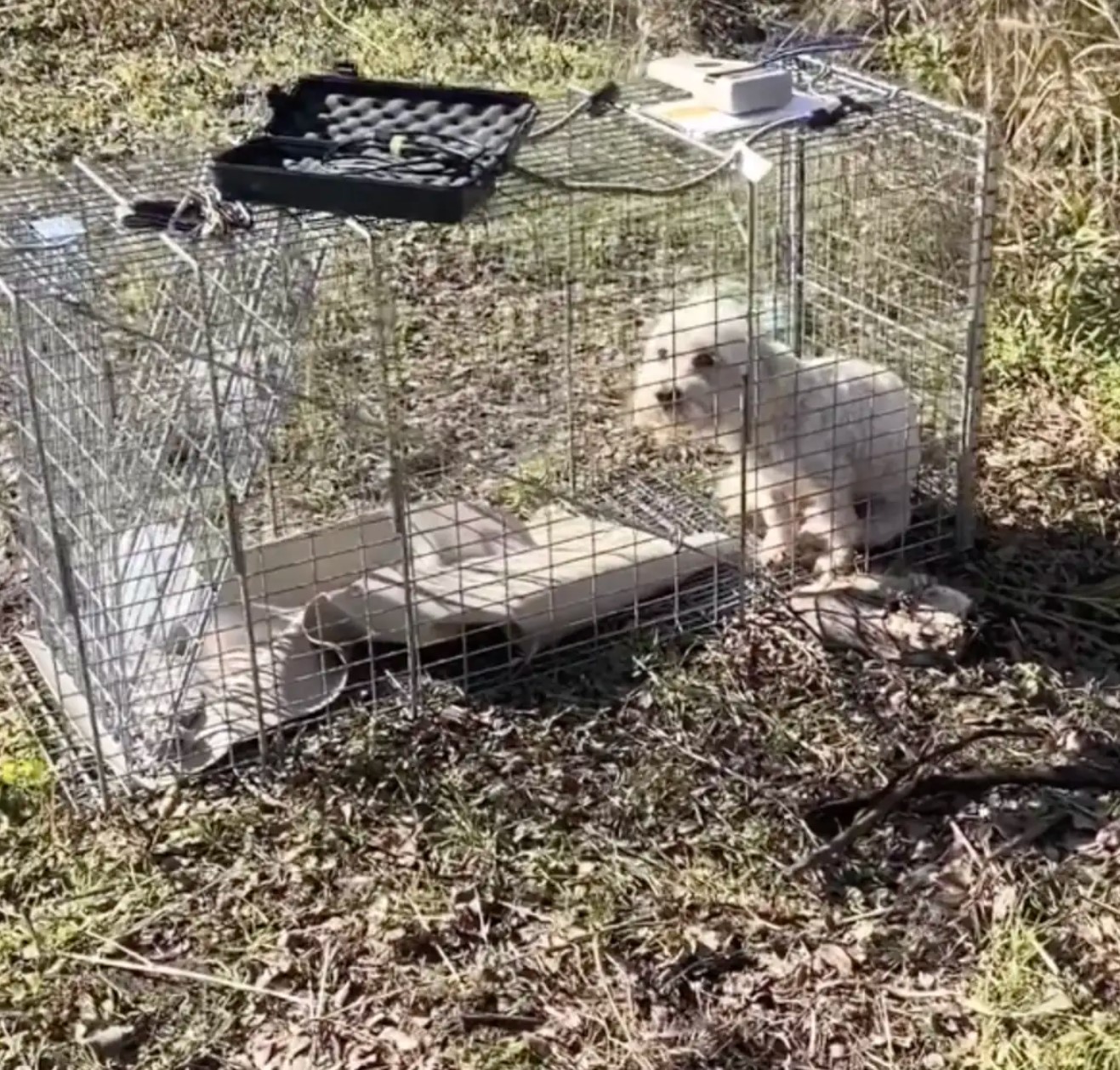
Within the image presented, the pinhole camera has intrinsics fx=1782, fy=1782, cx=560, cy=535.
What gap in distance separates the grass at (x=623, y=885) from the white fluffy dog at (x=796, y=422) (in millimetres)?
276

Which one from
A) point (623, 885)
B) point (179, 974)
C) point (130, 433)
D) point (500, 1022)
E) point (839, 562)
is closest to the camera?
point (500, 1022)

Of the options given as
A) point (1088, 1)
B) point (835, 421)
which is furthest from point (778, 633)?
point (1088, 1)

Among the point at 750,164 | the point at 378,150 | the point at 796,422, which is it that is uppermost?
the point at 378,150

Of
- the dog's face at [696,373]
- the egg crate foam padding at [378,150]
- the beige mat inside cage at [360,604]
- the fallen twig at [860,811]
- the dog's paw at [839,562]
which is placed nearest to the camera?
the egg crate foam padding at [378,150]

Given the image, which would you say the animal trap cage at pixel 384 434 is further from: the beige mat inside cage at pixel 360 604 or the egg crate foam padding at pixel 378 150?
the egg crate foam padding at pixel 378 150

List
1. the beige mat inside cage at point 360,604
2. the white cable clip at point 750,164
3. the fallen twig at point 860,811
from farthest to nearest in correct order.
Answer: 1. the beige mat inside cage at point 360,604
2. the white cable clip at point 750,164
3. the fallen twig at point 860,811

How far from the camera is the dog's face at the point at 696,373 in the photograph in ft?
11.6

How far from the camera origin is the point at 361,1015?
8.66ft


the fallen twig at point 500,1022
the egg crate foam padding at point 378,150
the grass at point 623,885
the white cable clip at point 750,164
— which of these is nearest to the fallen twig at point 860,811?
the grass at point 623,885

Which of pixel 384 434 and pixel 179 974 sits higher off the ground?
pixel 384 434

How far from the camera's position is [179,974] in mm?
2719

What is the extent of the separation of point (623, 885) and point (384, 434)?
38.3 inches

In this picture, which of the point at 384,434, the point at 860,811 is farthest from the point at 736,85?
the point at 860,811

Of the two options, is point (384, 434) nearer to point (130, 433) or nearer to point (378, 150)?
point (130, 433)
